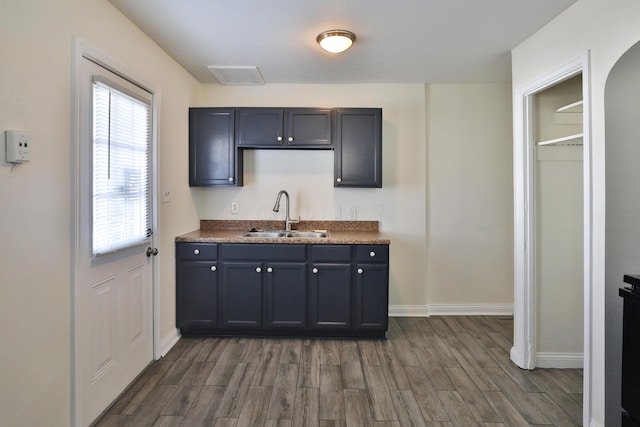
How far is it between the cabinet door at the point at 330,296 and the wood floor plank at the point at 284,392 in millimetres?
527

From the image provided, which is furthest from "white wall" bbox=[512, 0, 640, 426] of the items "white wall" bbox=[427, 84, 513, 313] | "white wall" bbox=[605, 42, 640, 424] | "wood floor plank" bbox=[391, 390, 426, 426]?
"white wall" bbox=[427, 84, 513, 313]

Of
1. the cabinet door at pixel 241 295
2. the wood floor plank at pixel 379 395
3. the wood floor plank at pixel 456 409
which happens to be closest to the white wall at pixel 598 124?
the wood floor plank at pixel 456 409

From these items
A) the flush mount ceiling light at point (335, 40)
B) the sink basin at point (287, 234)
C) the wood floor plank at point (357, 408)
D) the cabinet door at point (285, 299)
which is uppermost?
the flush mount ceiling light at point (335, 40)

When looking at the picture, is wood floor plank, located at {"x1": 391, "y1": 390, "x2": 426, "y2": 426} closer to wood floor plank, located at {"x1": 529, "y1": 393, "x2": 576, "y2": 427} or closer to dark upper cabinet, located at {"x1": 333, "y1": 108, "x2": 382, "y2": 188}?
wood floor plank, located at {"x1": 529, "y1": 393, "x2": 576, "y2": 427}

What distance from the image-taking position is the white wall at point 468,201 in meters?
3.57

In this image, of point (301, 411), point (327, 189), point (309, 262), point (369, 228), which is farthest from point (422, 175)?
point (301, 411)

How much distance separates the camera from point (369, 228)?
3.53 meters

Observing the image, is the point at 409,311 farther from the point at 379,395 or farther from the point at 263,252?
the point at 263,252

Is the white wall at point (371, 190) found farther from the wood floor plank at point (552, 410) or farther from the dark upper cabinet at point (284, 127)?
the wood floor plank at point (552, 410)

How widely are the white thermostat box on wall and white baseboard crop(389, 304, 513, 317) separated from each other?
10.7ft

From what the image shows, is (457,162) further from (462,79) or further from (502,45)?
(502,45)

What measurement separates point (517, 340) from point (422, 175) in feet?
5.83

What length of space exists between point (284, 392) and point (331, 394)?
314mm

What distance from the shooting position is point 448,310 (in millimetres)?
3607
